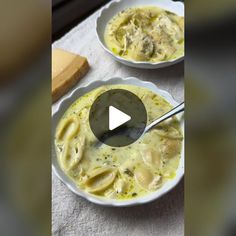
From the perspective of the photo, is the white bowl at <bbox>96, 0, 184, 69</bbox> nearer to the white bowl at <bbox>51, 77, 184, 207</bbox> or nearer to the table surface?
the white bowl at <bbox>51, 77, 184, 207</bbox>

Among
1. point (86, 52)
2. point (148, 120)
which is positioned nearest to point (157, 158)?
point (148, 120)

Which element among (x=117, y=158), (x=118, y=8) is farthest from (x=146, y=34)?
(x=117, y=158)

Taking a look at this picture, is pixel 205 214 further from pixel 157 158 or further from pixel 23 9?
pixel 157 158

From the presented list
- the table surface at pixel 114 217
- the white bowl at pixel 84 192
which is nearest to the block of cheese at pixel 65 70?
the white bowl at pixel 84 192

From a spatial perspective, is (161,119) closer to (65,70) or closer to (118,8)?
(65,70)

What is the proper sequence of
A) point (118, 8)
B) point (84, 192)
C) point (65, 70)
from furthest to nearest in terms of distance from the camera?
point (118, 8), point (65, 70), point (84, 192)

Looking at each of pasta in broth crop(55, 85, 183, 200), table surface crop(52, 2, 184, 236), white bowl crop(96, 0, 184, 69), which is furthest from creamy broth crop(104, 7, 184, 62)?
table surface crop(52, 2, 184, 236)
